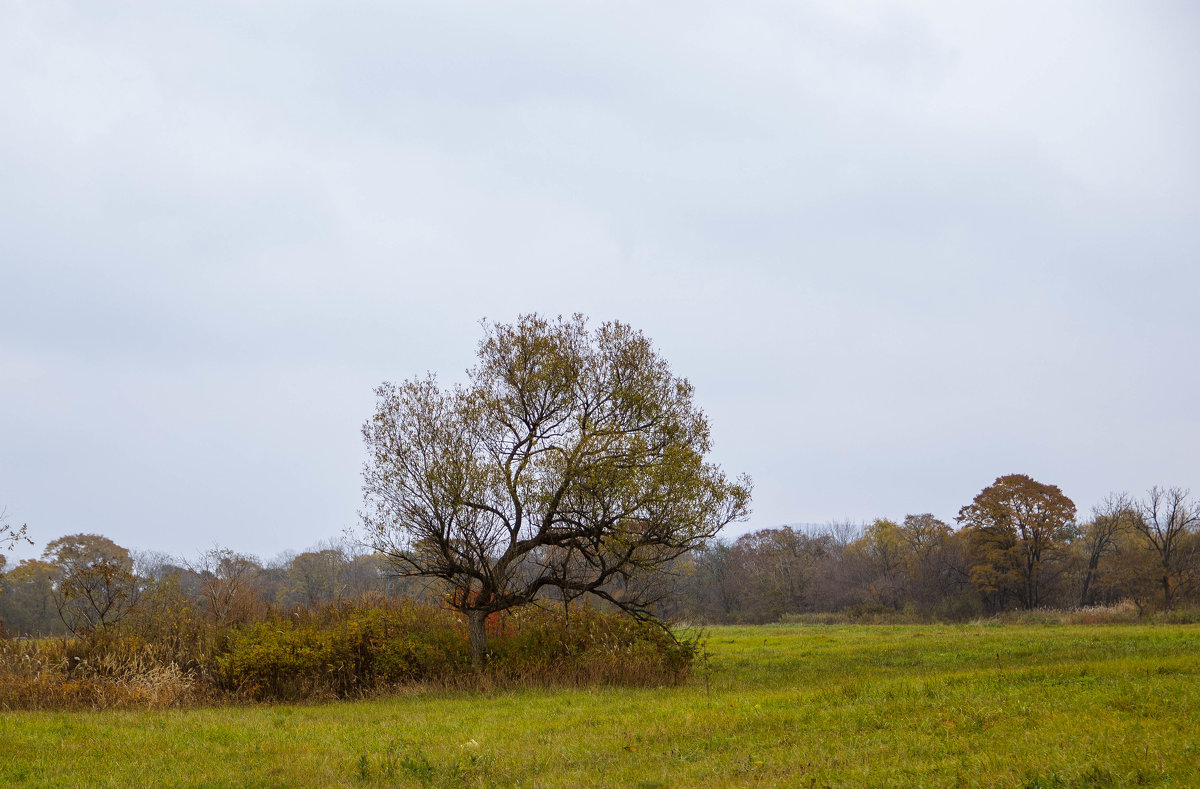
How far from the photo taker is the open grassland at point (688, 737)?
7.35 metres

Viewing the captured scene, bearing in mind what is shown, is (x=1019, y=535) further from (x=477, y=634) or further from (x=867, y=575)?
(x=477, y=634)

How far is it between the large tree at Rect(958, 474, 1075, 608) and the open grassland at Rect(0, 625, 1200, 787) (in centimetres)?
3995

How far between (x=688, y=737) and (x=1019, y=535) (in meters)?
49.8

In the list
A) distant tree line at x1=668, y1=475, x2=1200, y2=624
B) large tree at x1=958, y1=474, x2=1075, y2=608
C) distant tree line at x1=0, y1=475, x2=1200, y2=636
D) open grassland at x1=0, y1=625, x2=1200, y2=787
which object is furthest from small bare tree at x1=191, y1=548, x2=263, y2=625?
large tree at x1=958, y1=474, x2=1075, y2=608

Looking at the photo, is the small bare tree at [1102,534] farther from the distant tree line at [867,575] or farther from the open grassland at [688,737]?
the open grassland at [688,737]

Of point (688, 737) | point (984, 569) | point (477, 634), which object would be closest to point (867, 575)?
point (984, 569)

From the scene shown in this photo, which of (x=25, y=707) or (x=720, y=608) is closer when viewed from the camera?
(x=25, y=707)

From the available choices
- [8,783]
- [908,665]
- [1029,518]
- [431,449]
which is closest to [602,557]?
[431,449]

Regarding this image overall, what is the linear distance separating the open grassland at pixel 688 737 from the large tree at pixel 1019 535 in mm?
39951

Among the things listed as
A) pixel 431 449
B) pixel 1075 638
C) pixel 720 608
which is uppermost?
pixel 431 449

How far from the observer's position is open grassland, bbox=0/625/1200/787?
7.35 metres

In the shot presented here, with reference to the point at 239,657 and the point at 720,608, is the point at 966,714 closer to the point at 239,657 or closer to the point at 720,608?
the point at 239,657

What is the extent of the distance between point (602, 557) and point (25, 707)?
12.3 meters

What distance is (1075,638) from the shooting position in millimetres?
24203
